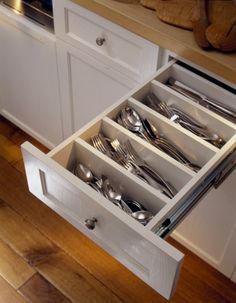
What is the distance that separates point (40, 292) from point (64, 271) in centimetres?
10

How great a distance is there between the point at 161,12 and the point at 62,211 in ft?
1.64

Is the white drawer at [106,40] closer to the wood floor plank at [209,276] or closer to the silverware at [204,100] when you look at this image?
the silverware at [204,100]

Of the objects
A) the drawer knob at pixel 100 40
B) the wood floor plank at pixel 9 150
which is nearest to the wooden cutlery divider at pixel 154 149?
the drawer knob at pixel 100 40

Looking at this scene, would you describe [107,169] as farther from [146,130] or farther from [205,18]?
[205,18]

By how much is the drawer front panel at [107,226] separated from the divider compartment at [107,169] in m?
0.05

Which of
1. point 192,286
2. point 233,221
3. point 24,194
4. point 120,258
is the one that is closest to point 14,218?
point 24,194

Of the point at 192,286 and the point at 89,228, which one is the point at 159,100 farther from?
the point at 192,286

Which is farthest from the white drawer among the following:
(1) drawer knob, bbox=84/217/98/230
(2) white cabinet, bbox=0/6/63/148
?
(1) drawer knob, bbox=84/217/98/230

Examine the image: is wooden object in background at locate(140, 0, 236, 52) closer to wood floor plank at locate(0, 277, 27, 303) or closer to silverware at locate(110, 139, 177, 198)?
silverware at locate(110, 139, 177, 198)

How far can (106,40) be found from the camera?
1.18 m

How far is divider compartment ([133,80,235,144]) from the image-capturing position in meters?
0.98

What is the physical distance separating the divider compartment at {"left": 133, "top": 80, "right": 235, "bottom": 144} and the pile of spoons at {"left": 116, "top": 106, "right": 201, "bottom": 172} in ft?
0.20

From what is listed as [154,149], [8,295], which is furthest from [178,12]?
[8,295]

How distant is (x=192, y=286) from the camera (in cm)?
146
